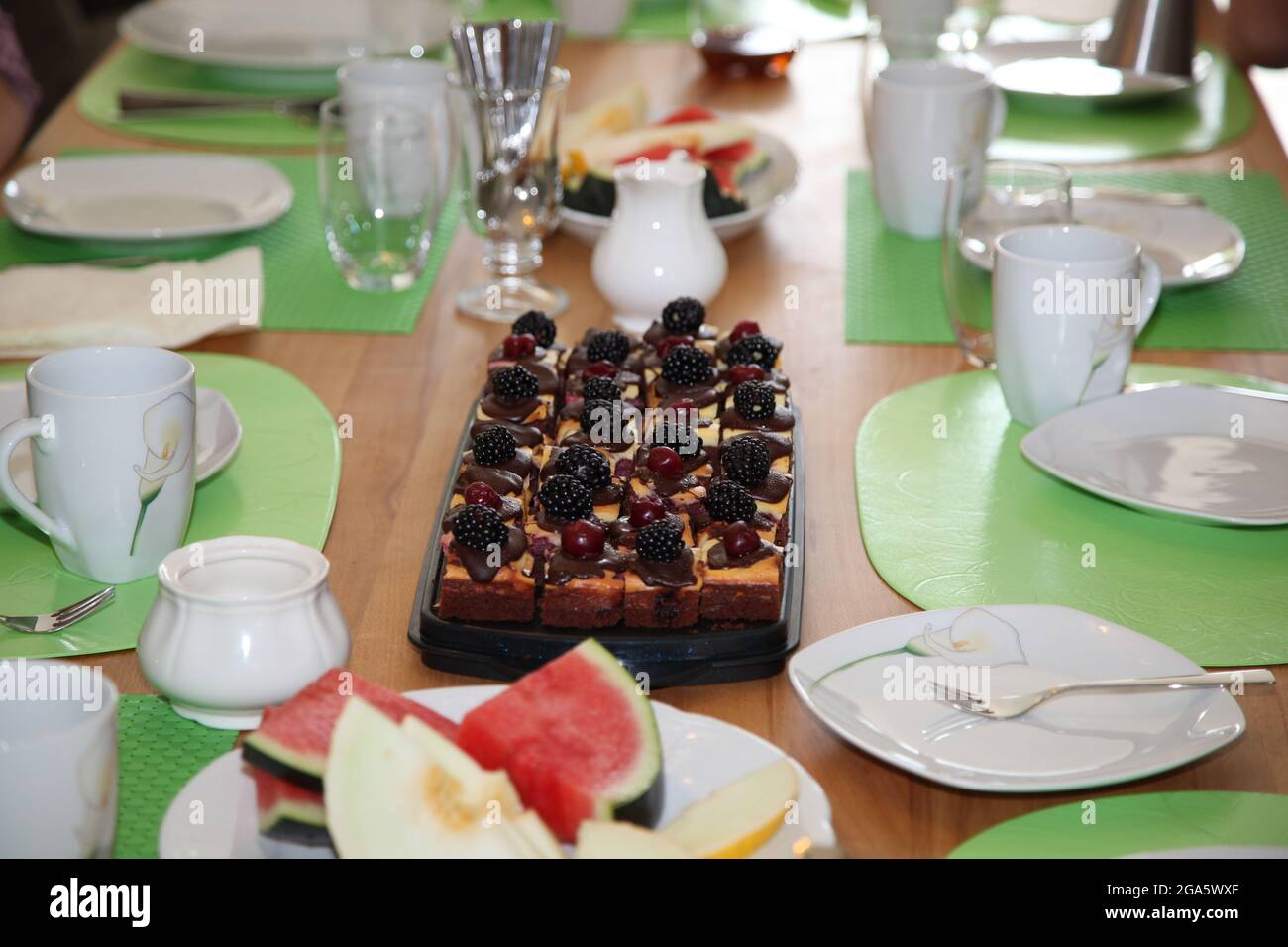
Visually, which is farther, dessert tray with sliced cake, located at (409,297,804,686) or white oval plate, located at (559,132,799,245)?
white oval plate, located at (559,132,799,245)

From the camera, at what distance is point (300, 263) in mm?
1796

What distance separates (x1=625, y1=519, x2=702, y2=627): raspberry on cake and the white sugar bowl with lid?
205 millimetres

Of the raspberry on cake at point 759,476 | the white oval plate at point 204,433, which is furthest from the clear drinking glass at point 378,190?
the raspberry on cake at point 759,476

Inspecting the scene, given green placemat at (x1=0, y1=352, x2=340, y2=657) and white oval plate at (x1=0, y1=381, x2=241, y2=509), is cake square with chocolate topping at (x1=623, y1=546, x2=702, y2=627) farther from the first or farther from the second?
white oval plate at (x1=0, y1=381, x2=241, y2=509)

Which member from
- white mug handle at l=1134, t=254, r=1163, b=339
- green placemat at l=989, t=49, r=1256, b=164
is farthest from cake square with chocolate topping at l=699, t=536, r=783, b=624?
green placemat at l=989, t=49, r=1256, b=164

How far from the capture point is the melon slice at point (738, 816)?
77cm

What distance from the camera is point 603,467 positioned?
110cm

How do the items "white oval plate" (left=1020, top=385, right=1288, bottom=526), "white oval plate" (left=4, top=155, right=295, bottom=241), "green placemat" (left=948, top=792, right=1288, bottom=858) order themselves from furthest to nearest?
"white oval plate" (left=4, top=155, right=295, bottom=241), "white oval plate" (left=1020, top=385, right=1288, bottom=526), "green placemat" (left=948, top=792, right=1288, bottom=858)

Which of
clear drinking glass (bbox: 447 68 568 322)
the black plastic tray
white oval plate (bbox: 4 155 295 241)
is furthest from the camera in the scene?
white oval plate (bbox: 4 155 295 241)

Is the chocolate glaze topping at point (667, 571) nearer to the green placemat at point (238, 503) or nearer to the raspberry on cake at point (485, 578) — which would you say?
the raspberry on cake at point (485, 578)

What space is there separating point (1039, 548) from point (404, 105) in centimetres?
96

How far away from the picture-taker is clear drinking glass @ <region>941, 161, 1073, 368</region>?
1.58m

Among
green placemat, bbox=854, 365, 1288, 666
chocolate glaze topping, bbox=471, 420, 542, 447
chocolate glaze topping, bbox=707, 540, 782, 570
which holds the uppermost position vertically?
chocolate glaze topping, bbox=471, 420, 542, 447

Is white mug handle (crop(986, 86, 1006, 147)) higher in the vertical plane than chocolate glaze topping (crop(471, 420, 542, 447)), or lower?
higher
